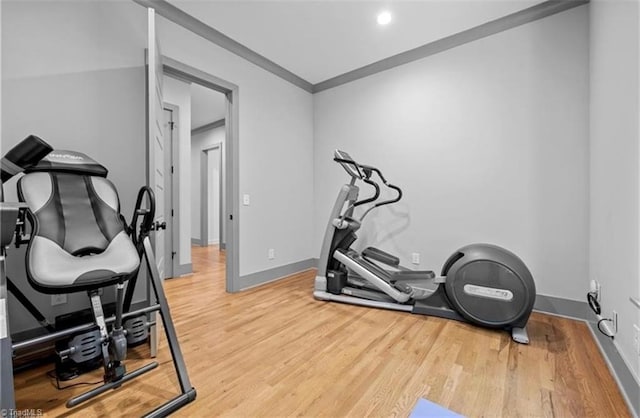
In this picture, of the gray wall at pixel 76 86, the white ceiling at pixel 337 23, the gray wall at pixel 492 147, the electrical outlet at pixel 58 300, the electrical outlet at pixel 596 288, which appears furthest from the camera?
the white ceiling at pixel 337 23


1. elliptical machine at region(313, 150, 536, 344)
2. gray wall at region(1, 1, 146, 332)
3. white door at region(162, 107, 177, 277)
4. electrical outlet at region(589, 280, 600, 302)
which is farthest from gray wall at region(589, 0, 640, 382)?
white door at region(162, 107, 177, 277)

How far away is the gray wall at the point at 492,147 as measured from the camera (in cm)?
234

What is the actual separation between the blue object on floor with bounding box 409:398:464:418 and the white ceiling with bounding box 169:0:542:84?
9.83 feet

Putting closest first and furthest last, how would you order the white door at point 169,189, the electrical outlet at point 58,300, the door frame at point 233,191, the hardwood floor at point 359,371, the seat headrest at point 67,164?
the hardwood floor at point 359,371
the seat headrest at point 67,164
the electrical outlet at point 58,300
the door frame at point 233,191
the white door at point 169,189

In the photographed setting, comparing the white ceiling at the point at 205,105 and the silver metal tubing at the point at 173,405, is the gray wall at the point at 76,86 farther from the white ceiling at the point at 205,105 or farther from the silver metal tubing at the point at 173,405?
the white ceiling at the point at 205,105

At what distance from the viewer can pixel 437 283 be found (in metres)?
2.37

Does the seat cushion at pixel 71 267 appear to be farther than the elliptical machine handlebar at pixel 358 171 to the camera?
No

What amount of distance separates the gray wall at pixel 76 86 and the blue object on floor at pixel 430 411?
213cm

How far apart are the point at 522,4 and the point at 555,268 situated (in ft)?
7.71

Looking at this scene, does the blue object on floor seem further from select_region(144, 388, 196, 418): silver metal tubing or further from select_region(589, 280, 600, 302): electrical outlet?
select_region(589, 280, 600, 302): electrical outlet

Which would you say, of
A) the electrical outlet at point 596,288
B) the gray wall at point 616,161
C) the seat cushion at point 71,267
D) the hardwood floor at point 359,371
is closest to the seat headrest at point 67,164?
the seat cushion at point 71,267

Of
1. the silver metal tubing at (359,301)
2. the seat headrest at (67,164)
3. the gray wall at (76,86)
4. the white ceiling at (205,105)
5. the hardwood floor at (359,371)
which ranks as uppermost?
the white ceiling at (205,105)

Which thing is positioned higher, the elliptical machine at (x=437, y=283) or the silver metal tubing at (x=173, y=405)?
the elliptical machine at (x=437, y=283)

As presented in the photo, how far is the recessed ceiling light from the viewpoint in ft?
8.46
